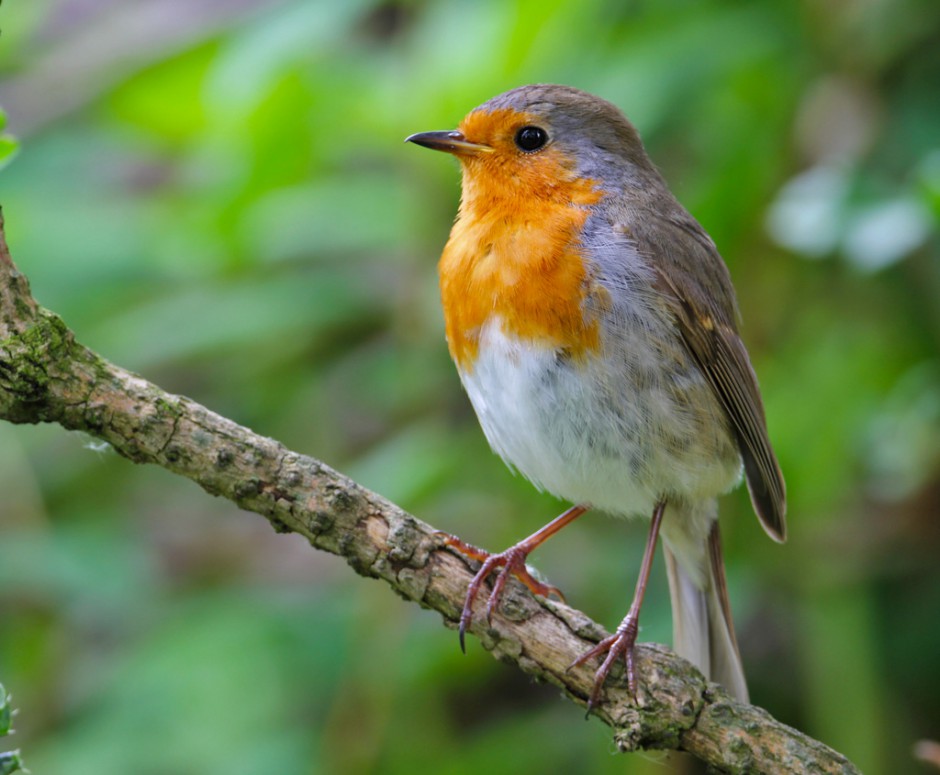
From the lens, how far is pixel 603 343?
274 centimetres

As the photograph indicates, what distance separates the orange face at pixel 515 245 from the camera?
2740 mm

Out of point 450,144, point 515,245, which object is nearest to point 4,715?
point 515,245

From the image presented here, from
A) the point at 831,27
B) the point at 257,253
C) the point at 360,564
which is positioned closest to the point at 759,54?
the point at 831,27

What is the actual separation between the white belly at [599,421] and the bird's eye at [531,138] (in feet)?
1.85

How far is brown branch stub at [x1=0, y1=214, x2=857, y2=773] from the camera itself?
2.14 metres

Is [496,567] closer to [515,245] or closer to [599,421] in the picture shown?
[599,421]

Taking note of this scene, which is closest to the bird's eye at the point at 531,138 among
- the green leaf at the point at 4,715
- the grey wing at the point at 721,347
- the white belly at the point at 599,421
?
the grey wing at the point at 721,347

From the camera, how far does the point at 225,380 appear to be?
4488mm

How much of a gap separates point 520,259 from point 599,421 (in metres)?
0.43

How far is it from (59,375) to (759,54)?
2.58 meters

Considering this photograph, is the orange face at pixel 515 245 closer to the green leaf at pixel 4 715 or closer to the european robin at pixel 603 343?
the european robin at pixel 603 343

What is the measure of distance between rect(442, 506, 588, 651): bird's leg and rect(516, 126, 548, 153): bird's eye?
994mm

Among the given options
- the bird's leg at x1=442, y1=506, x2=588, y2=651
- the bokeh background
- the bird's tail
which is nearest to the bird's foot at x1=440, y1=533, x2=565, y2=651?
the bird's leg at x1=442, y1=506, x2=588, y2=651

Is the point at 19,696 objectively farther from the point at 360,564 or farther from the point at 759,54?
the point at 759,54
